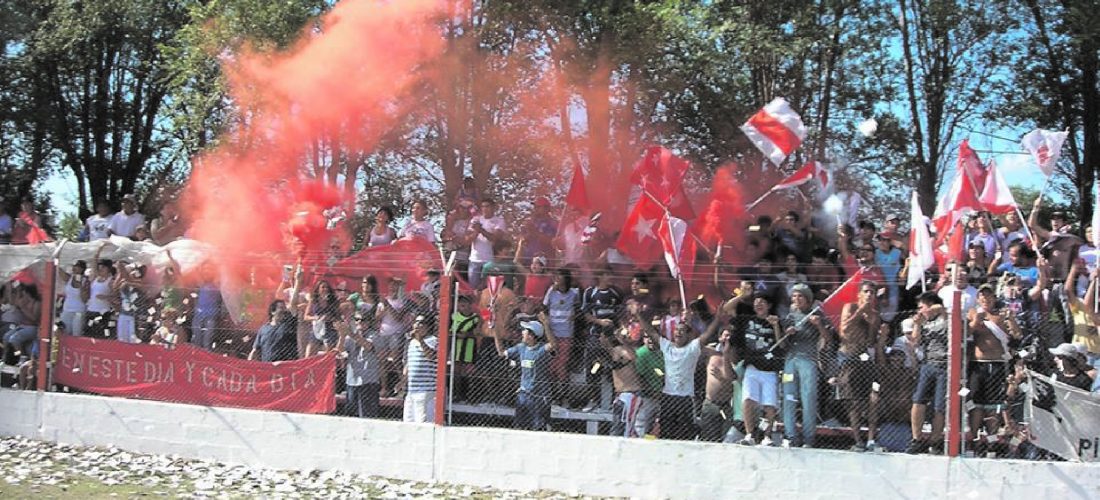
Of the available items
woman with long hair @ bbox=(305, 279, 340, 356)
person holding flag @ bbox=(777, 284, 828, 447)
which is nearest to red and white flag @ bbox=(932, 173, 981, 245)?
person holding flag @ bbox=(777, 284, 828, 447)

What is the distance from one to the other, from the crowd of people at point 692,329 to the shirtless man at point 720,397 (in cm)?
2

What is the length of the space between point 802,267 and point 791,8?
5.49m

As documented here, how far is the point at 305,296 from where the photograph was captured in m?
11.1

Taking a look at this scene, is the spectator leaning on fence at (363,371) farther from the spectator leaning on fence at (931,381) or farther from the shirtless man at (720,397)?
the spectator leaning on fence at (931,381)

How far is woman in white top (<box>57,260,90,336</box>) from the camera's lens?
39.5ft

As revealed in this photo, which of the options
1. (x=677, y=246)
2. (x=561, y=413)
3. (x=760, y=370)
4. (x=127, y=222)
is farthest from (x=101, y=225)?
(x=760, y=370)

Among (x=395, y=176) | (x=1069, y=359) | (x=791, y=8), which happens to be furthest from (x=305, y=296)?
(x=791, y=8)

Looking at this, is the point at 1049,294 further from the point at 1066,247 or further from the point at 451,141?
the point at 451,141

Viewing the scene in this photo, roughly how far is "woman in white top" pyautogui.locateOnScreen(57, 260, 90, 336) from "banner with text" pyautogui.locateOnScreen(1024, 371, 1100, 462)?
31.9 feet

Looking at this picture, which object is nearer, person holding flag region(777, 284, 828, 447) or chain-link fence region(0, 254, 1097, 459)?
chain-link fence region(0, 254, 1097, 459)

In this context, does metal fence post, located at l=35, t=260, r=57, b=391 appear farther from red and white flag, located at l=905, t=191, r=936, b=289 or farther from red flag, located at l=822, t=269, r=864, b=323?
red and white flag, located at l=905, t=191, r=936, b=289

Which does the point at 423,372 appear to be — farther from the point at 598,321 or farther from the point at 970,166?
the point at 970,166

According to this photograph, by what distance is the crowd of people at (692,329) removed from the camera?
932 centimetres

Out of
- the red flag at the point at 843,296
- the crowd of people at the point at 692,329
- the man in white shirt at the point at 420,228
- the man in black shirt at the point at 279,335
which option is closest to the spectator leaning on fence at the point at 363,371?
the crowd of people at the point at 692,329
